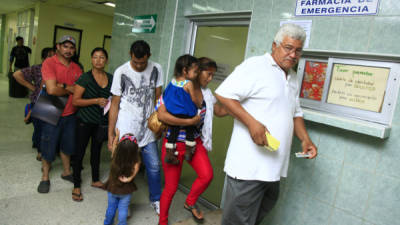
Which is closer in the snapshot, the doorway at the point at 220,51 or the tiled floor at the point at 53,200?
the tiled floor at the point at 53,200

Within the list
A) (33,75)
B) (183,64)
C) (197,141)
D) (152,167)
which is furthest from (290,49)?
(33,75)

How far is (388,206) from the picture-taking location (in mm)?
1980

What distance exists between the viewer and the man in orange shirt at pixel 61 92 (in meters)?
3.08

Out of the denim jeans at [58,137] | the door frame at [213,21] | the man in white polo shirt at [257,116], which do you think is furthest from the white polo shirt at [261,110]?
the denim jeans at [58,137]

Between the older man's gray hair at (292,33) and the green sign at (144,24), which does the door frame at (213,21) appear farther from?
the older man's gray hair at (292,33)

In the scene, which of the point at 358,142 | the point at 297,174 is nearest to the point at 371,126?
the point at 358,142

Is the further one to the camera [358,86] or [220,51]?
[220,51]

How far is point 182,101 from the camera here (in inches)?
93.6

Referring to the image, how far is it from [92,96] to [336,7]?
2.48 metres

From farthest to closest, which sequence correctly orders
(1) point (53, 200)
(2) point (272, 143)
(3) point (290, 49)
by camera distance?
(1) point (53, 200) → (3) point (290, 49) → (2) point (272, 143)

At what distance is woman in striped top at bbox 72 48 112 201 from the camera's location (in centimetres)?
302

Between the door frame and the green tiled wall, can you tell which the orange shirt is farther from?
the green tiled wall

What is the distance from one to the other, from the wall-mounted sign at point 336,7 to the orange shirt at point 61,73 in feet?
8.13

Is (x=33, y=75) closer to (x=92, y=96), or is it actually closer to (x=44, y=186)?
(x=92, y=96)
